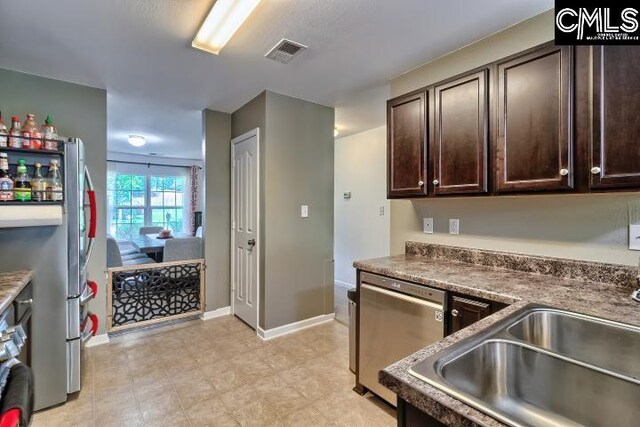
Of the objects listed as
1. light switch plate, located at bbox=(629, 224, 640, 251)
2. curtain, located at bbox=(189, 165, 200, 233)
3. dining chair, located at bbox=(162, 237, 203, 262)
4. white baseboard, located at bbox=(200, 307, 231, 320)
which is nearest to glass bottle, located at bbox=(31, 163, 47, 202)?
dining chair, located at bbox=(162, 237, 203, 262)

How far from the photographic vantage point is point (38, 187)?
1808 mm

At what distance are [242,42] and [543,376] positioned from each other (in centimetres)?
234

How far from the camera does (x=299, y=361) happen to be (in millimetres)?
2551

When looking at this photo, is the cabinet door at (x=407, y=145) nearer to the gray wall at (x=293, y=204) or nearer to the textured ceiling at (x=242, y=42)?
the textured ceiling at (x=242, y=42)

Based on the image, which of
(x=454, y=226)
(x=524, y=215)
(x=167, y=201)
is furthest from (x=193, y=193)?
(x=524, y=215)

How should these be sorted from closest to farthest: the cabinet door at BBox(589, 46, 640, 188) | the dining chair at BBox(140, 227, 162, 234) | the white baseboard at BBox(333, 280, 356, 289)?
the cabinet door at BBox(589, 46, 640, 188) < the white baseboard at BBox(333, 280, 356, 289) < the dining chair at BBox(140, 227, 162, 234)

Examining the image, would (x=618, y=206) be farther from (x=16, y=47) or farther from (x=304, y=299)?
(x=16, y=47)

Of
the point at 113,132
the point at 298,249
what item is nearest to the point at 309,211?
the point at 298,249

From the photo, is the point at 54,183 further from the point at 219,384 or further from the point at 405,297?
the point at 405,297

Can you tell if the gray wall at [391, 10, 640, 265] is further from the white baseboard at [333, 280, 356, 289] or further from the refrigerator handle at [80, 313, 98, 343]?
the refrigerator handle at [80, 313, 98, 343]

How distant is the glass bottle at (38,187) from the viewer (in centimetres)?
179

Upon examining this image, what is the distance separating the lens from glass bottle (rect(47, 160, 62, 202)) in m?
1.84

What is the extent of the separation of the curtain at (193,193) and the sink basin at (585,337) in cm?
719

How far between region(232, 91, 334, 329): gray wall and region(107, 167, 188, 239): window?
446 cm
